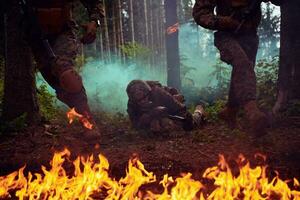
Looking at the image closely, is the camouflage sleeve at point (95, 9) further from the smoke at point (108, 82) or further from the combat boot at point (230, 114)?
the smoke at point (108, 82)

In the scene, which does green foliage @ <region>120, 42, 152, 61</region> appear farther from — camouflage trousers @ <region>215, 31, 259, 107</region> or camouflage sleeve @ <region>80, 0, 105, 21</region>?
camouflage trousers @ <region>215, 31, 259, 107</region>

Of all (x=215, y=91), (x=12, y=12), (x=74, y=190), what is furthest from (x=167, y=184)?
(x=215, y=91)

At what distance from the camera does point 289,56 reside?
23.6ft

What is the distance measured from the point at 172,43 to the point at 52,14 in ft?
29.3

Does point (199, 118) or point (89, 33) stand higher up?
point (89, 33)

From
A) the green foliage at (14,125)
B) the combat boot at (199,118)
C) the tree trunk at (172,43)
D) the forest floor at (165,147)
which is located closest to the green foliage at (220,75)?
the tree trunk at (172,43)

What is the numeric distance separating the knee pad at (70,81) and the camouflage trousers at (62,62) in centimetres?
8

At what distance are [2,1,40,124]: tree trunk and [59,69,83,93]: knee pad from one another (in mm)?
1947

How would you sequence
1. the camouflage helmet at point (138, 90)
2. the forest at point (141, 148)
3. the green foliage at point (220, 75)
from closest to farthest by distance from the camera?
the forest at point (141, 148) → the camouflage helmet at point (138, 90) → the green foliage at point (220, 75)

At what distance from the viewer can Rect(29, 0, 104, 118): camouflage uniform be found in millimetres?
5129

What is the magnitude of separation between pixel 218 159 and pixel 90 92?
970 cm

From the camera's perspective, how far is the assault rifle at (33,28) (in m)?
5.36

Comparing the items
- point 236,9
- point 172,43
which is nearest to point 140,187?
point 236,9

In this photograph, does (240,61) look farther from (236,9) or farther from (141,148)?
(141,148)
